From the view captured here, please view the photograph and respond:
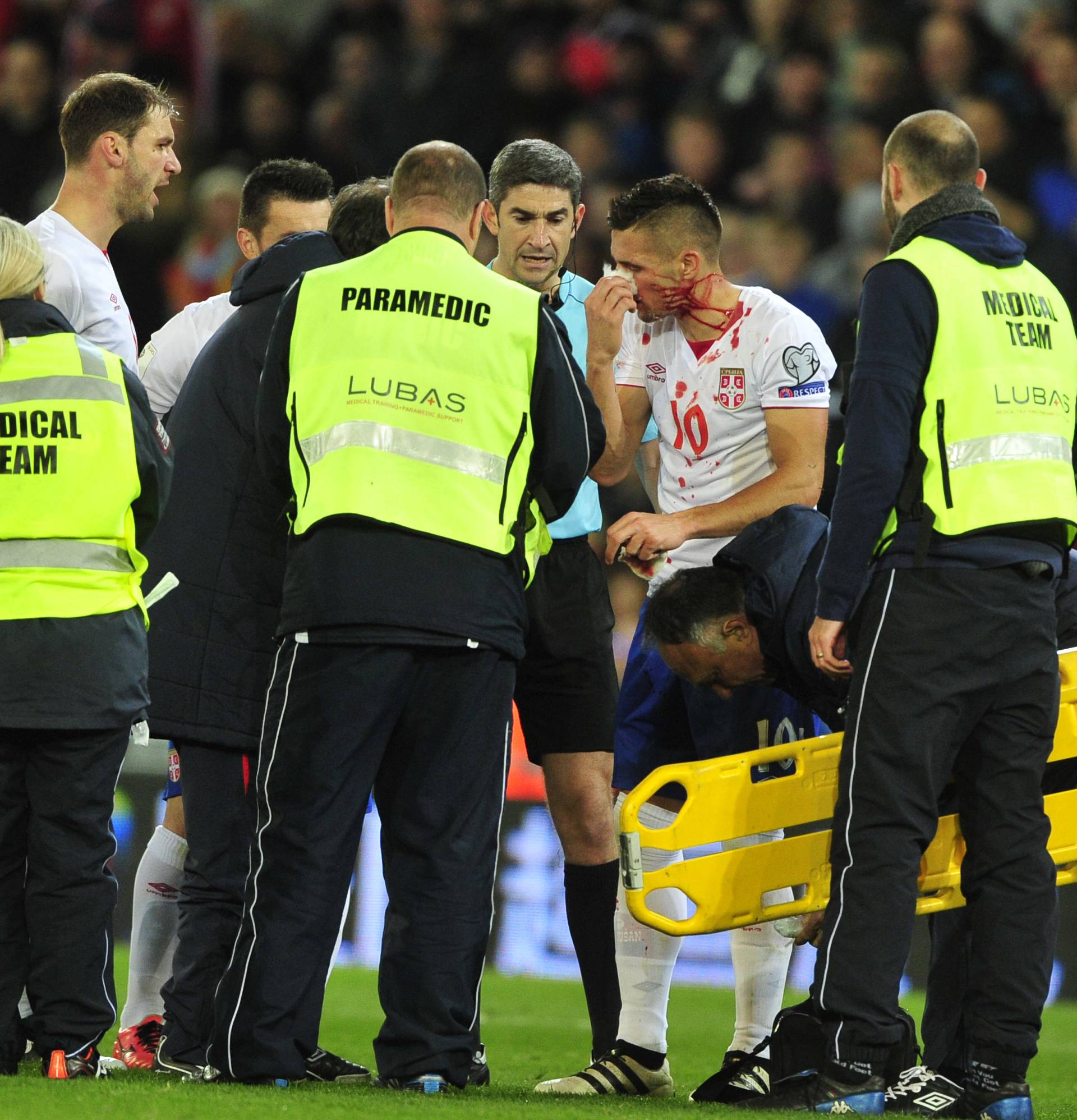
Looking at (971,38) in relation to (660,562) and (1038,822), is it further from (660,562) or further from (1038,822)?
(1038,822)

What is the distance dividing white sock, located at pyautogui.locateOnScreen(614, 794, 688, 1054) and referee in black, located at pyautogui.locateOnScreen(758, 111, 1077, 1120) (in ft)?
2.29

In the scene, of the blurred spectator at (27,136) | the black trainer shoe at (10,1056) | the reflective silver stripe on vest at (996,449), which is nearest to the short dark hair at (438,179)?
the reflective silver stripe on vest at (996,449)

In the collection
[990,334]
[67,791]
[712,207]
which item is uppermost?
[712,207]

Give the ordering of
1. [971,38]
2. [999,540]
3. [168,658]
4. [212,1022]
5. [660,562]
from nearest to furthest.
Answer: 1. [999,540]
2. [212,1022]
3. [168,658]
4. [660,562]
5. [971,38]

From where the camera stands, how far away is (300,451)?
3.81m

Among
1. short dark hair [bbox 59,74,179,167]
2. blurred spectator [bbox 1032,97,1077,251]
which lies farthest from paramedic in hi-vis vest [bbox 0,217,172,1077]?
blurred spectator [bbox 1032,97,1077,251]

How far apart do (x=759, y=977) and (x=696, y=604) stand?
1.04m

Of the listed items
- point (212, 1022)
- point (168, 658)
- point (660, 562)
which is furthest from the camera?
point (660, 562)

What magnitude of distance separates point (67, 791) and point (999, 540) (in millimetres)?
1980

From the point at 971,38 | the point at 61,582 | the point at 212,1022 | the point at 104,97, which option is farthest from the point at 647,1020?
the point at 971,38

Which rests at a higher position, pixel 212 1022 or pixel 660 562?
pixel 660 562

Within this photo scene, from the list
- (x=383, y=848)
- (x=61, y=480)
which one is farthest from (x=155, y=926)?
(x=61, y=480)

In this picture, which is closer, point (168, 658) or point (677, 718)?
point (168, 658)

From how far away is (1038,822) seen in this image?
3689 millimetres
